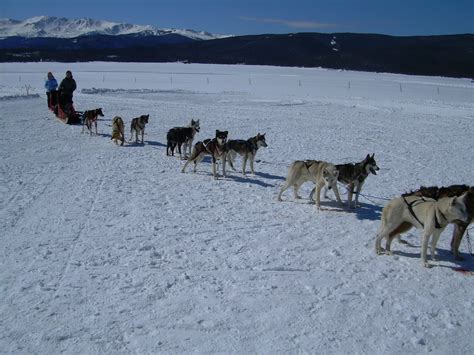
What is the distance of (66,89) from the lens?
15.2 metres

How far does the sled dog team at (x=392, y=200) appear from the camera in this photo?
184 inches

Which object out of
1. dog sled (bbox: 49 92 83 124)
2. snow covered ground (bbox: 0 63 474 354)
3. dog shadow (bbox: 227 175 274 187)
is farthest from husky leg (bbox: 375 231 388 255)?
dog sled (bbox: 49 92 83 124)

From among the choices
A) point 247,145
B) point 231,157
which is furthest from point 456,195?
point 231,157

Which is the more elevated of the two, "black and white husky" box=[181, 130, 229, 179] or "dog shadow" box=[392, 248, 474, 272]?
"black and white husky" box=[181, 130, 229, 179]

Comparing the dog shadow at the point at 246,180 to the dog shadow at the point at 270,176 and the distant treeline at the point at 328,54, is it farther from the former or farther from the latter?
the distant treeline at the point at 328,54

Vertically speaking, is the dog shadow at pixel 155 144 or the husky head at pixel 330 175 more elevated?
the husky head at pixel 330 175

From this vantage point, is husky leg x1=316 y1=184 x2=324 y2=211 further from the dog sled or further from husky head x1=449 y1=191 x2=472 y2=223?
the dog sled

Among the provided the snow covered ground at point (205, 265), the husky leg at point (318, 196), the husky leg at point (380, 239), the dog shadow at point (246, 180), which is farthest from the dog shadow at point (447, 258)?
the dog shadow at point (246, 180)

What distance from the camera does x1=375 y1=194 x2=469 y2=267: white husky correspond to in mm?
4551

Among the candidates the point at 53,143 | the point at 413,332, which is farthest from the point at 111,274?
the point at 53,143

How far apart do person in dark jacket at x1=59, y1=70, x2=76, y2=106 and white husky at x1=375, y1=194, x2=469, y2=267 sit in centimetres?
1314

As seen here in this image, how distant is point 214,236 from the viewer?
576cm

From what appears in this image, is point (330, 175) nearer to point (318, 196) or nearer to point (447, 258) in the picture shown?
point (318, 196)

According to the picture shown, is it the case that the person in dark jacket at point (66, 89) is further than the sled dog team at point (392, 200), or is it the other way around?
the person in dark jacket at point (66, 89)
